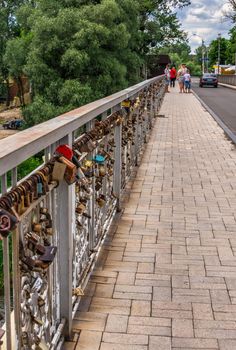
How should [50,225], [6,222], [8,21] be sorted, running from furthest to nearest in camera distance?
[8,21] < [50,225] < [6,222]

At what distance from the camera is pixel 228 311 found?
145 inches

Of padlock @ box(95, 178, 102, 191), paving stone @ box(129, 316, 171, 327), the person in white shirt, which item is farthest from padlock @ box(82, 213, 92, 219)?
the person in white shirt

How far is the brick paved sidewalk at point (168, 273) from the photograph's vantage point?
3.37 m

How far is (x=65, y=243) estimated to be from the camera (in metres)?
3.15

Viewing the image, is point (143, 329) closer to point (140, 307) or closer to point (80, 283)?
point (140, 307)

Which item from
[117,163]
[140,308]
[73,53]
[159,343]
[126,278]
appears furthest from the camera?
[73,53]

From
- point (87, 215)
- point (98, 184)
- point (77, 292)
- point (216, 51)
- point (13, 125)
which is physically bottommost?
point (13, 125)

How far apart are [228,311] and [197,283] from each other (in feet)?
1.63

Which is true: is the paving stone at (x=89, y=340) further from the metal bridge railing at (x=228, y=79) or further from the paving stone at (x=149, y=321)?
the metal bridge railing at (x=228, y=79)

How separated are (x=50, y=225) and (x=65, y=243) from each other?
1.43ft

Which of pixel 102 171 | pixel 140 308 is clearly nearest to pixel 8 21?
pixel 102 171

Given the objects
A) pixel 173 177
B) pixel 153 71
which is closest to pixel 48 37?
pixel 153 71

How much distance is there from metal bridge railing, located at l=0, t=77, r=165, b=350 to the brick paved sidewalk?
0.71ft

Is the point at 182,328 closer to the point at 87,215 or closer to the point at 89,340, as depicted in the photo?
the point at 89,340
